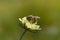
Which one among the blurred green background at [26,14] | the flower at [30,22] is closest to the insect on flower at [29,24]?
the flower at [30,22]

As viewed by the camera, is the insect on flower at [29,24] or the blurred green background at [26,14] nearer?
the insect on flower at [29,24]

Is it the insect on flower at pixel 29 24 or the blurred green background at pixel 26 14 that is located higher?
the blurred green background at pixel 26 14

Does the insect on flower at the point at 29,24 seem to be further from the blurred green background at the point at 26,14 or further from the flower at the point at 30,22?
the blurred green background at the point at 26,14

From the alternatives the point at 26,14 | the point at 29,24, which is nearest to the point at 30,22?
the point at 29,24

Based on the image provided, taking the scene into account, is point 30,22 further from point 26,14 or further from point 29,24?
point 26,14

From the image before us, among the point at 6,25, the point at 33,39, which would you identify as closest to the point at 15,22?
the point at 6,25

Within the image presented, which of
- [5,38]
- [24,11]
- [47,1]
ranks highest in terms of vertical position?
[47,1]

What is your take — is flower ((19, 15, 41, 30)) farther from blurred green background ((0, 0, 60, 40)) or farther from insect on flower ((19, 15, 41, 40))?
blurred green background ((0, 0, 60, 40))

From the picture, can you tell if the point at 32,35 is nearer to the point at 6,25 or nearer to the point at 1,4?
the point at 6,25

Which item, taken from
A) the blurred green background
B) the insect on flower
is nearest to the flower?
the insect on flower
